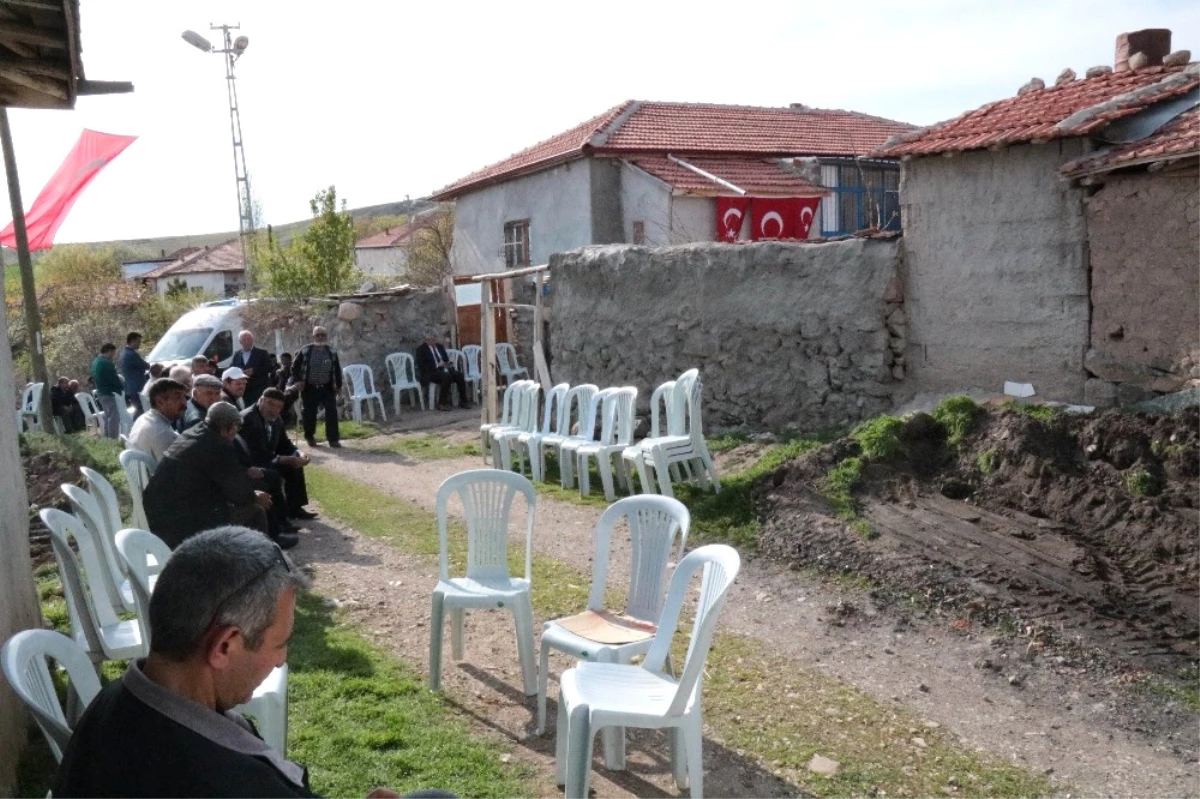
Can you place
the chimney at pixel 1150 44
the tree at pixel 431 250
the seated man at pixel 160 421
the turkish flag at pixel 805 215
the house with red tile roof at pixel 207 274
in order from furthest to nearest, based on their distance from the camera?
the house with red tile roof at pixel 207 274 < the tree at pixel 431 250 < the turkish flag at pixel 805 215 < the chimney at pixel 1150 44 < the seated man at pixel 160 421

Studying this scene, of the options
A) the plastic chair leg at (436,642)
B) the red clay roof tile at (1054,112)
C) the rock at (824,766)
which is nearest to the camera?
the rock at (824,766)

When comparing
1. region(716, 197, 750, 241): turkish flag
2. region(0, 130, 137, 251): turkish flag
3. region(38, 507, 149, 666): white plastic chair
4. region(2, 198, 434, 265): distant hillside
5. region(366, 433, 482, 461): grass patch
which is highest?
region(2, 198, 434, 265): distant hillside

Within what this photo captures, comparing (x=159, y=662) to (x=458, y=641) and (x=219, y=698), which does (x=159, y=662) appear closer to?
(x=219, y=698)

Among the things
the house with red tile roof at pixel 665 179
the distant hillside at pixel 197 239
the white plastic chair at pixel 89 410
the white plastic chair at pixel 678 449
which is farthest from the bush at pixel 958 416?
the distant hillside at pixel 197 239

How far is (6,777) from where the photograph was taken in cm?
400

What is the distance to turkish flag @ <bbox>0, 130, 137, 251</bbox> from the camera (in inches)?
560

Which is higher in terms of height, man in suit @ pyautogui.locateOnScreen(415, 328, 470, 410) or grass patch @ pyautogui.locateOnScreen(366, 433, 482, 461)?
man in suit @ pyautogui.locateOnScreen(415, 328, 470, 410)

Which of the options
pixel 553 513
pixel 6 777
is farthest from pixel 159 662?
pixel 553 513

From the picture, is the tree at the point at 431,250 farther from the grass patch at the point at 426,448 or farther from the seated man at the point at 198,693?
the seated man at the point at 198,693

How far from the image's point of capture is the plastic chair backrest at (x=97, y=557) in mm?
5047

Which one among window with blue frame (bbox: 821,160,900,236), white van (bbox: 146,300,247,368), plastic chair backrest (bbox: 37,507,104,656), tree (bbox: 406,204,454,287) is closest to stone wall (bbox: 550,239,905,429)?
white van (bbox: 146,300,247,368)

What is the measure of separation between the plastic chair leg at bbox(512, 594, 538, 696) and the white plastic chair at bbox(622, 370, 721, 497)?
13.0 feet

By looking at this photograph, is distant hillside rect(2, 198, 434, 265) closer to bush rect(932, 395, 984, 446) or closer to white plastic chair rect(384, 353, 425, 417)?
white plastic chair rect(384, 353, 425, 417)

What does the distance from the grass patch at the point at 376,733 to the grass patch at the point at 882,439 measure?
4272 millimetres
